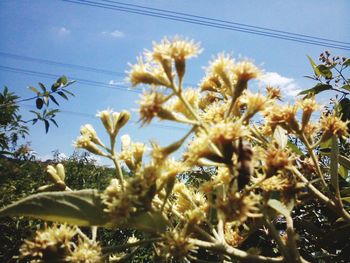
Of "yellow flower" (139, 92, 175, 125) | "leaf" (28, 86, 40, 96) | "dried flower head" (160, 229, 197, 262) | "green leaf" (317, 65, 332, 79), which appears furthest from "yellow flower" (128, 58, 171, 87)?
"leaf" (28, 86, 40, 96)

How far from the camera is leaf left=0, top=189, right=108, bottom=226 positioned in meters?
A: 1.24

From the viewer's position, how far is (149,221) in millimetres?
1284

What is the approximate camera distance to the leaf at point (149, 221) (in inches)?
50.5

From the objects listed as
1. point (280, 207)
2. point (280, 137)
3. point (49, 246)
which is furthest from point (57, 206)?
point (280, 137)

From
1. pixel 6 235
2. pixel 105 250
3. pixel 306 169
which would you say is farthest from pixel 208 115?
pixel 6 235

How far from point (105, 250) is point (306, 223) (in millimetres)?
1347

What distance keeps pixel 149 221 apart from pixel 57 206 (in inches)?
13.7

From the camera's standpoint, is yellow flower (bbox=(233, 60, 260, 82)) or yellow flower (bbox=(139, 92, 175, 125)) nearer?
yellow flower (bbox=(139, 92, 175, 125))

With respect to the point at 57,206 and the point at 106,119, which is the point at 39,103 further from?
the point at 57,206

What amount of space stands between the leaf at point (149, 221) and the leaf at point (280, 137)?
2.47 ft

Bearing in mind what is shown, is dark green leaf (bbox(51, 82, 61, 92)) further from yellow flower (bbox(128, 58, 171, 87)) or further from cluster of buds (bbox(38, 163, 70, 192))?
yellow flower (bbox(128, 58, 171, 87))

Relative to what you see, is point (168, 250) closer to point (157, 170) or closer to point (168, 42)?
point (157, 170)

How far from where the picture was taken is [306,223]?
2113 millimetres

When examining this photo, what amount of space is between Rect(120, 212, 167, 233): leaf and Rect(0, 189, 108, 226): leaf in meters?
0.18
